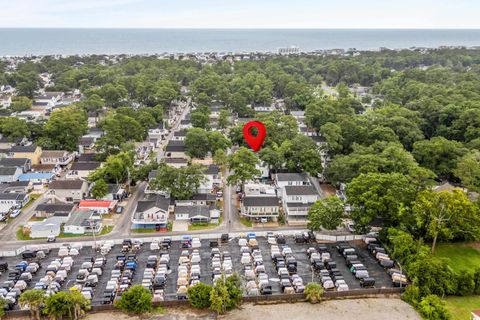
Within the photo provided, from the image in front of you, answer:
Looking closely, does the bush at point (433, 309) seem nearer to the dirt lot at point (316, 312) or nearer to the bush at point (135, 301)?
the dirt lot at point (316, 312)

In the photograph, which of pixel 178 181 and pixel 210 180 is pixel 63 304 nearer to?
pixel 178 181

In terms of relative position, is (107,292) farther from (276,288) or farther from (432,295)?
(432,295)

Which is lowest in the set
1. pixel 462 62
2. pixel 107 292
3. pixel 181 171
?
pixel 107 292

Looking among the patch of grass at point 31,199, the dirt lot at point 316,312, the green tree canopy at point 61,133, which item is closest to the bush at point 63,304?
the dirt lot at point 316,312

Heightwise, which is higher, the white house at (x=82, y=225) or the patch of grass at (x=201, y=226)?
the white house at (x=82, y=225)

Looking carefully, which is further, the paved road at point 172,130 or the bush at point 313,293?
the paved road at point 172,130

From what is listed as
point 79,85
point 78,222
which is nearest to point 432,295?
point 78,222

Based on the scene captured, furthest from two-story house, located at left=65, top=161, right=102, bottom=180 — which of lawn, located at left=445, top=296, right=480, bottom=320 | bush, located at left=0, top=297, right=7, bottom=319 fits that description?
lawn, located at left=445, top=296, right=480, bottom=320
